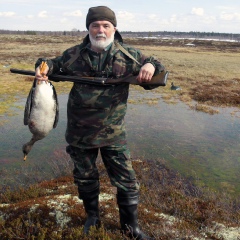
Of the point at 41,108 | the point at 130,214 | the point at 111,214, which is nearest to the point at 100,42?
the point at 41,108

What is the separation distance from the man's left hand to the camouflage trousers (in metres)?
0.87

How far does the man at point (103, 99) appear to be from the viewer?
3299 mm

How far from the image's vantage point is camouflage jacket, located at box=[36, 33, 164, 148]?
3371 millimetres

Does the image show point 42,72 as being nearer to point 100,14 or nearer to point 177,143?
point 100,14

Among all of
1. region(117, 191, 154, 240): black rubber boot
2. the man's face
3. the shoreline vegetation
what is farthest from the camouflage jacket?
the shoreline vegetation

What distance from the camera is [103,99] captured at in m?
3.37

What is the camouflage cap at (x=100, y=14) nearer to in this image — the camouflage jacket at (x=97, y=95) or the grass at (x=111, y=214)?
the camouflage jacket at (x=97, y=95)

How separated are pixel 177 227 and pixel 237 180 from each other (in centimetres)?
378

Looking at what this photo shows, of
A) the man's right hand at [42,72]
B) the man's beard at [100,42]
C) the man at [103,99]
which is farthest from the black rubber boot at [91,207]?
the man's beard at [100,42]

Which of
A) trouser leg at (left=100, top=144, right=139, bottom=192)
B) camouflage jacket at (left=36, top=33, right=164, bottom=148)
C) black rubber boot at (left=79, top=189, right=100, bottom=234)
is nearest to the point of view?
camouflage jacket at (left=36, top=33, right=164, bottom=148)

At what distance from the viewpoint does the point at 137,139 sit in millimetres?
9625

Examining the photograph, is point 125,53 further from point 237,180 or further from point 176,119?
point 176,119

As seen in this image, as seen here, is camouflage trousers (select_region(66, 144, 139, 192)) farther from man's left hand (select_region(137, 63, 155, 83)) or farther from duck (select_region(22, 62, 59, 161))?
man's left hand (select_region(137, 63, 155, 83))

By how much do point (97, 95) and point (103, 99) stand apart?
0.27 ft
